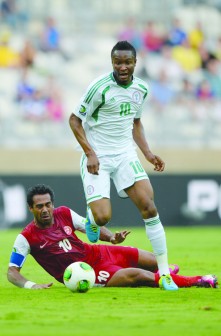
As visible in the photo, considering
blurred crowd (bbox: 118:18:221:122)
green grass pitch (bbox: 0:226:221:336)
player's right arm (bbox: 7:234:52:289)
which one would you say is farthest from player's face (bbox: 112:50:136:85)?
blurred crowd (bbox: 118:18:221:122)

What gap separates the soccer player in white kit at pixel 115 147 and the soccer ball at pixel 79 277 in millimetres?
524

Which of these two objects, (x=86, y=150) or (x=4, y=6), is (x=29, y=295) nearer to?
(x=86, y=150)

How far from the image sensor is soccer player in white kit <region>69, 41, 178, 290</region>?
349 inches

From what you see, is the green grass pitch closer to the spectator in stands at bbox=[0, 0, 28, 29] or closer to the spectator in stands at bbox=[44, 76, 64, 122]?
the spectator in stands at bbox=[44, 76, 64, 122]

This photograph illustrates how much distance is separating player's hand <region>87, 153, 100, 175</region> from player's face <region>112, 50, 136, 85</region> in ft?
2.61

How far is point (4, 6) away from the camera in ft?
71.3

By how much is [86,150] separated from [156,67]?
13233mm

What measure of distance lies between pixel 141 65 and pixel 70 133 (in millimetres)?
2624

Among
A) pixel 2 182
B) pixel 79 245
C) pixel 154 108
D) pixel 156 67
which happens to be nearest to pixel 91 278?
pixel 79 245

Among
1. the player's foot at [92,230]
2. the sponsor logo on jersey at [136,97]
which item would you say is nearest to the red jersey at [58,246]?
the player's foot at [92,230]

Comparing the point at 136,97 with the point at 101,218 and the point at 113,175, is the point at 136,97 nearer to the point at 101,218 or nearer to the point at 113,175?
the point at 113,175

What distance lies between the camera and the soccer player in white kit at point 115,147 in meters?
8.88

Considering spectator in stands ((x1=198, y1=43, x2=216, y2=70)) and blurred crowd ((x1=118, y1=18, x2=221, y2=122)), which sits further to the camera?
spectator in stands ((x1=198, y1=43, x2=216, y2=70))

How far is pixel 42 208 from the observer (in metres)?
8.84
